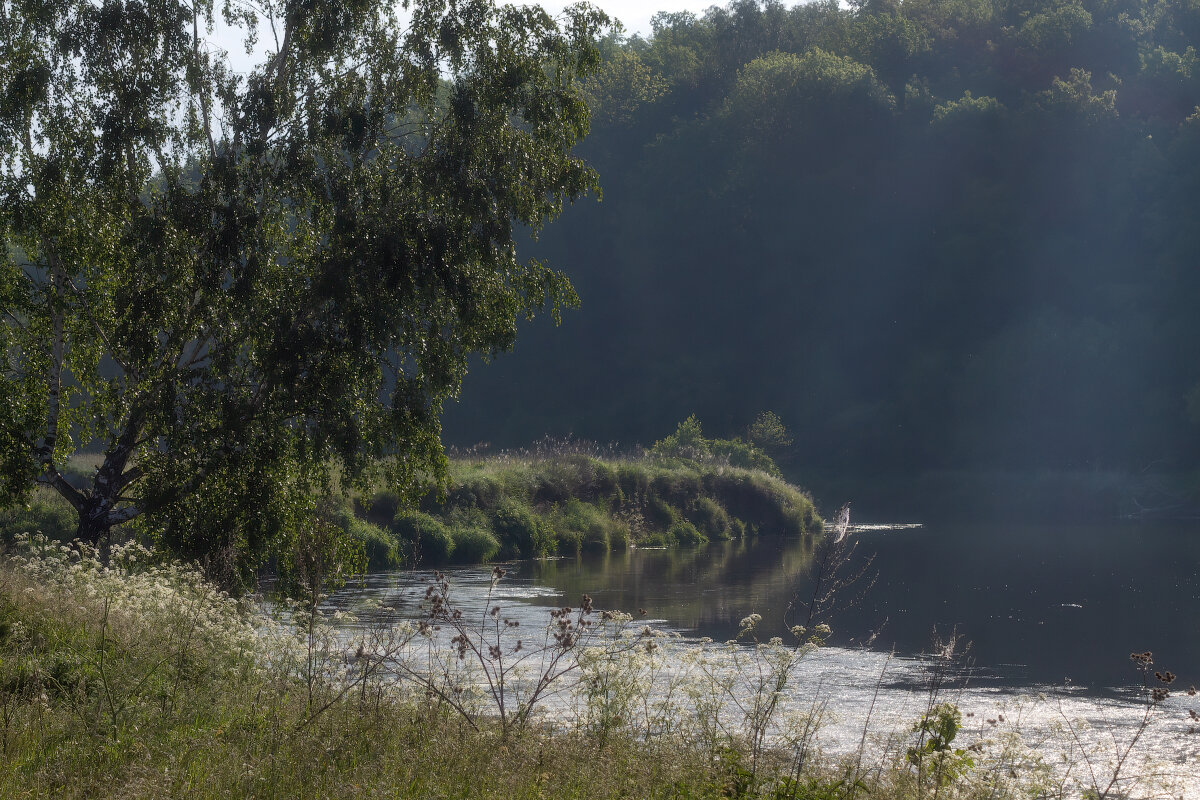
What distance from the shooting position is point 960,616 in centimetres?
1977

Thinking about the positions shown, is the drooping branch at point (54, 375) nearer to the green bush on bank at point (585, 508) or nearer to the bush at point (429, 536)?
the green bush on bank at point (585, 508)

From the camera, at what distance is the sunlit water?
430 inches

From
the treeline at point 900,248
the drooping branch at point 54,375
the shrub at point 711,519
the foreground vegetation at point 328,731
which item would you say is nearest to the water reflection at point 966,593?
the shrub at point 711,519

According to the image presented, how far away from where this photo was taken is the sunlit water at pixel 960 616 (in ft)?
35.9

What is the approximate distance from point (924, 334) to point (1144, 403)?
46.4 ft

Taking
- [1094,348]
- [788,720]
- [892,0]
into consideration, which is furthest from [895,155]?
[788,720]

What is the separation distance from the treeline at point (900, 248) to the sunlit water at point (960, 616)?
1409 inches

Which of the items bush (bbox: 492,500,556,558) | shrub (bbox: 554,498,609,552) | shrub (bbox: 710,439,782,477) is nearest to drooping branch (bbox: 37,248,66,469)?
bush (bbox: 492,500,556,558)

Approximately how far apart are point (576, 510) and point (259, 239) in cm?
2034

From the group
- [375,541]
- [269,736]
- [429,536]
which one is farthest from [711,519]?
[269,736]

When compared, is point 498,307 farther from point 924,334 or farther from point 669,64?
point 669,64

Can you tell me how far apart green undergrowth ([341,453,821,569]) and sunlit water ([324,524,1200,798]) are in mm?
1284

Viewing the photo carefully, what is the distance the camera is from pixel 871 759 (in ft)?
29.7

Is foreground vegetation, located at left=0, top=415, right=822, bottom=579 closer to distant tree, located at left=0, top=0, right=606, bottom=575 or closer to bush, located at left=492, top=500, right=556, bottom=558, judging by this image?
bush, located at left=492, top=500, right=556, bottom=558
